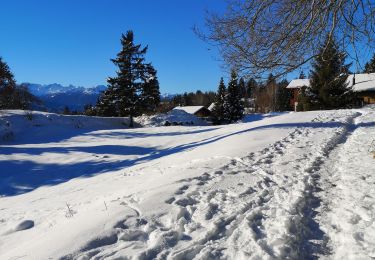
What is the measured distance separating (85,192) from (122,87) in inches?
978

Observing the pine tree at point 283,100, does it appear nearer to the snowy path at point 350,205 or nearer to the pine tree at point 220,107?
the pine tree at point 220,107

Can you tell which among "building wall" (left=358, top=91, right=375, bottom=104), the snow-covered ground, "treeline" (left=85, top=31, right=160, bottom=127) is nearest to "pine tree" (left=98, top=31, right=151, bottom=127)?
"treeline" (left=85, top=31, right=160, bottom=127)

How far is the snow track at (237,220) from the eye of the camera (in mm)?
3471

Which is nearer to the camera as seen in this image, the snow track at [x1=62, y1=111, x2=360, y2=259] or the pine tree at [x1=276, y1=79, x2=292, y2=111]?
the snow track at [x1=62, y1=111, x2=360, y2=259]

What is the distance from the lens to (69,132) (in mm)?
21203

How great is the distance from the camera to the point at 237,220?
13.9 feet

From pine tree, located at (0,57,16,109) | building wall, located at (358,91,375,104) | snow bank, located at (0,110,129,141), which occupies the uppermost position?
pine tree, located at (0,57,16,109)

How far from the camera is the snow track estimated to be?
347cm

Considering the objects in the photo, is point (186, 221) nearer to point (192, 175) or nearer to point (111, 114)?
point (192, 175)

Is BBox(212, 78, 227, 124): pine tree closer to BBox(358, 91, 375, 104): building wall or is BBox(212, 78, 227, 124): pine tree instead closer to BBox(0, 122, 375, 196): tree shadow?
BBox(358, 91, 375, 104): building wall

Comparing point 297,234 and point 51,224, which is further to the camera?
point 51,224

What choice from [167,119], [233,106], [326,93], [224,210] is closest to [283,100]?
[233,106]

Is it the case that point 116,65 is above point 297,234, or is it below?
above

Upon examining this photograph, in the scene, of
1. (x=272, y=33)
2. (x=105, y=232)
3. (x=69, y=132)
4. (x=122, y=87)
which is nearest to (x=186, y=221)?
(x=105, y=232)
